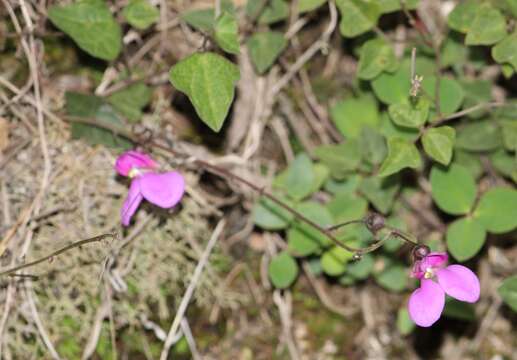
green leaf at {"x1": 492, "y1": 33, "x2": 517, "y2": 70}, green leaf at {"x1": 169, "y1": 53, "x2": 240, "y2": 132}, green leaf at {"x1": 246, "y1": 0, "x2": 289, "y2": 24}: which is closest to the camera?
green leaf at {"x1": 169, "y1": 53, "x2": 240, "y2": 132}

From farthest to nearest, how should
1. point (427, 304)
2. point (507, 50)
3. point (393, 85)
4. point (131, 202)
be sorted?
point (393, 85)
point (507, 50)
point (131, 202)
point (427, 304)

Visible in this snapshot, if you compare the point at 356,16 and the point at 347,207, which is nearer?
the point at 356,16

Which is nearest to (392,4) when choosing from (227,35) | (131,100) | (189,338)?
(227,35)

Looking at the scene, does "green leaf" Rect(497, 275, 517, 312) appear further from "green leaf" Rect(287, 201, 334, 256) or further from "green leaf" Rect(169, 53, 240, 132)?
"green leaf" Rect(169, 53, 240, 132)

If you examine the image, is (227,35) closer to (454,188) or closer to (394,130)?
(394,130)

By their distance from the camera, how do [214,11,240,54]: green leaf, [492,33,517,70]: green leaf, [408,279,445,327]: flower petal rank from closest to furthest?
[408,279,445,327]: flower petal → [214,11,240,54]: green leaf → [492,33,517,70]: green leaf

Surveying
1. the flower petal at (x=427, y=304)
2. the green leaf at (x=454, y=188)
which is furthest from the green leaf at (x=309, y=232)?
the flower petal at (x=427, y=304)

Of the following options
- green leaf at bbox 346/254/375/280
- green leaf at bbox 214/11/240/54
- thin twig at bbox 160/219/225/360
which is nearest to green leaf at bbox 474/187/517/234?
green leaf at bbox 346/254/375/280

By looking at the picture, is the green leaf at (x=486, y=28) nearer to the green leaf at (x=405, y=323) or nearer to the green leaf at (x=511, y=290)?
the green leaf at (x=511, y=290)
